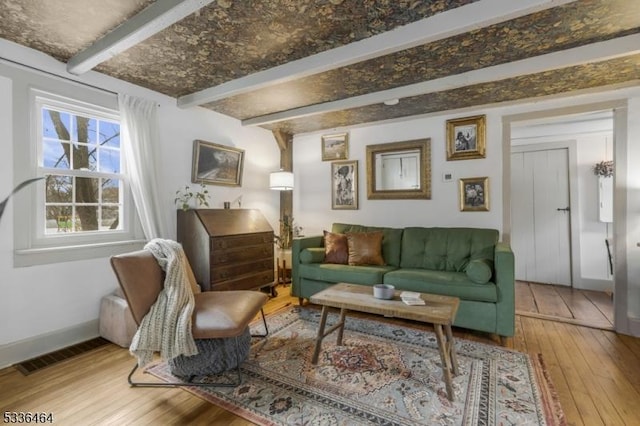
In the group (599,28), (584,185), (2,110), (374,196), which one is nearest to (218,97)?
(2,110)

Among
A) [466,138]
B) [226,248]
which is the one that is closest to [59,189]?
[226,248]

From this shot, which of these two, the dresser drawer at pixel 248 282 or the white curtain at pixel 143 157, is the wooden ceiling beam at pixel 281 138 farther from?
the dresser drawer at pixel 248 282

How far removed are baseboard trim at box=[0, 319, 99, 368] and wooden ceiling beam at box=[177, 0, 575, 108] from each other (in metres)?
2.50

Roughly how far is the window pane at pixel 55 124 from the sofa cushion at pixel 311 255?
251cm

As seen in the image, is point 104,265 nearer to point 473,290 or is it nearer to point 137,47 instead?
point 137,47

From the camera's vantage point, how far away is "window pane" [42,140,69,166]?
2434 millimetres

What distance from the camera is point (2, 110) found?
2135mm

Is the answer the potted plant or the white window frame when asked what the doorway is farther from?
the white window frame

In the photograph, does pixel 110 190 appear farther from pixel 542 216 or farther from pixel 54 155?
pixel 542 216

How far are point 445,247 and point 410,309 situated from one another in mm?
1650

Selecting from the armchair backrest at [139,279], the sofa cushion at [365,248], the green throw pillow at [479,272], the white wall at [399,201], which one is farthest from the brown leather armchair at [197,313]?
the white wall at [399,201]

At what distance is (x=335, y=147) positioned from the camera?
4.45 metres

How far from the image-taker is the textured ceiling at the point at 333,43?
1779mm

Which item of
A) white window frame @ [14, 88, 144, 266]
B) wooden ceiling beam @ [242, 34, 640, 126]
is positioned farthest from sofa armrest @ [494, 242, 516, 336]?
white window frame @ [14, 88, 144, 266]
